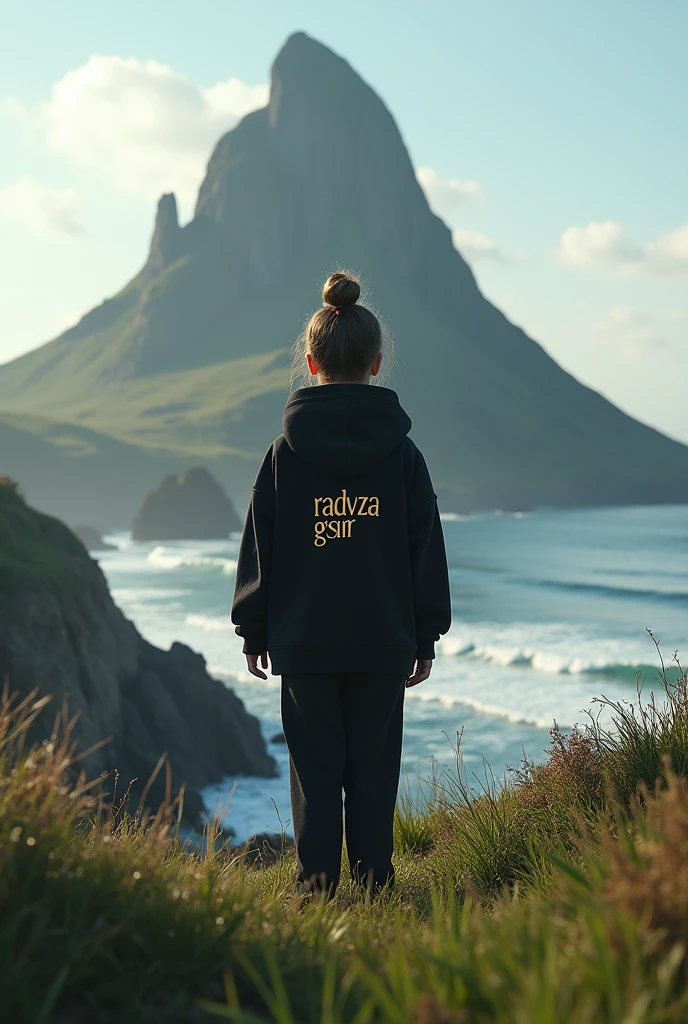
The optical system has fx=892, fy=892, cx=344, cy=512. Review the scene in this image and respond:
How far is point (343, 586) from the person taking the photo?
3258 millimetres

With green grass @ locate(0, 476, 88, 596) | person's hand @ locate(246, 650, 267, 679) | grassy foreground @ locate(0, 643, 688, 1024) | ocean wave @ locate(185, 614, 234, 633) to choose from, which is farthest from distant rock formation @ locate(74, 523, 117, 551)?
grassy foreground @ locate(0, 643, 688, 1024)

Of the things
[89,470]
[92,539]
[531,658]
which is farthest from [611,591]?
[89,470]

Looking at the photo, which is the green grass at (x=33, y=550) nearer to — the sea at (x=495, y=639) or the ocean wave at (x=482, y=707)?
the sea at (x=495, y=639)

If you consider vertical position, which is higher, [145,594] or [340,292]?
[340,292]

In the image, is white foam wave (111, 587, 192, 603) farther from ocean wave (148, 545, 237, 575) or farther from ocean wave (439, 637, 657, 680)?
ocean wave (439, 637, 657, 680)

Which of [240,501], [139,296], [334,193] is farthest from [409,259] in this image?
[240,501]

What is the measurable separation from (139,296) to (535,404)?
291 ft

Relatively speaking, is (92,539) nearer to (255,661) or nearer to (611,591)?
(611,591)

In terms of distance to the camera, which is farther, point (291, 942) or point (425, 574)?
point (425, 574)

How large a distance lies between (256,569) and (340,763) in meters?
0.80

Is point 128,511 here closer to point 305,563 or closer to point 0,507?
point 0,507

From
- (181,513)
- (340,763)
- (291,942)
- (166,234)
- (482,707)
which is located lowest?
(482,707)

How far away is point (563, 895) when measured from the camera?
2.34 m

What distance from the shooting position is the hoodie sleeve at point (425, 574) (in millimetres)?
3383
